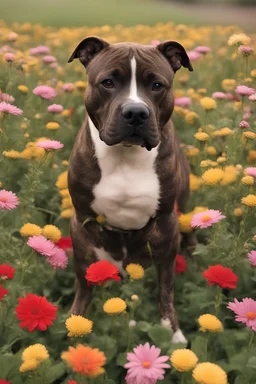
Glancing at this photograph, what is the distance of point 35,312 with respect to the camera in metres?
2.38

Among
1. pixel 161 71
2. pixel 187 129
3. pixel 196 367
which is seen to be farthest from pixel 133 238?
pixel 187 129

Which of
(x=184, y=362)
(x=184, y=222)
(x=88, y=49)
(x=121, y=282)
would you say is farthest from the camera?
(x=184, y=222)

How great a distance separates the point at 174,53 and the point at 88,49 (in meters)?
0.40

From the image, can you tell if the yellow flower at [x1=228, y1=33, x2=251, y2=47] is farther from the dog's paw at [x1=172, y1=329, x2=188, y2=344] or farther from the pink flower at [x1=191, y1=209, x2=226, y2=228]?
the dog's paw at [x1=172, y1=329, x2=188, y2=344]

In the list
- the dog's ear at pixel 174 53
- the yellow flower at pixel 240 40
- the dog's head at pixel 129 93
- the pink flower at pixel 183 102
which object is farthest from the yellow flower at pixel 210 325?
the pink flower at pixel 183 102

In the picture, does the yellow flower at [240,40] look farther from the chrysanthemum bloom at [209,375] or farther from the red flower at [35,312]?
the chrysanthemum bloom at [209,375]

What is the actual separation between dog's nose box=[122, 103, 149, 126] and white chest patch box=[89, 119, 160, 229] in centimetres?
24

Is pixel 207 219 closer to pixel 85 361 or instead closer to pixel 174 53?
pixel 174 53

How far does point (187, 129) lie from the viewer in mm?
4699

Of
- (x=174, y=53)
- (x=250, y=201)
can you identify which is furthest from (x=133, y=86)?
(x=250, y=201)

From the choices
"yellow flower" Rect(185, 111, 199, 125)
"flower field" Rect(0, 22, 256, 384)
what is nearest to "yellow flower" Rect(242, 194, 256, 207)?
"flower field" Rect(0, 22, 256, 384)

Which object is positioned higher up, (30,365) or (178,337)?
(30,365)

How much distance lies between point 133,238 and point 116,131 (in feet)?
2.06

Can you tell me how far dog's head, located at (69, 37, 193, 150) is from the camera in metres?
2.70
